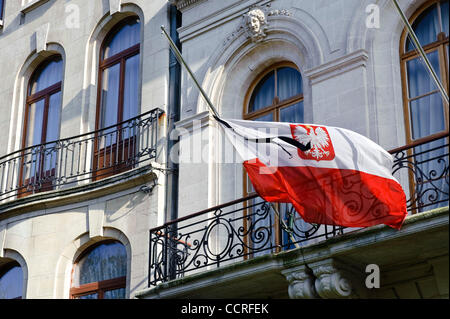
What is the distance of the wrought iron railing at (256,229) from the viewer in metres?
12.1

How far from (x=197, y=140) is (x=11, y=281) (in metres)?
5.04

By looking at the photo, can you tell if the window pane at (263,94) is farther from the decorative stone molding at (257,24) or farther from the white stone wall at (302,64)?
the decorative stone molding at (257,24)

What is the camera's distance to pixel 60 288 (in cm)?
1633

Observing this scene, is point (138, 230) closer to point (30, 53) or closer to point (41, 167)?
point (41, 167)

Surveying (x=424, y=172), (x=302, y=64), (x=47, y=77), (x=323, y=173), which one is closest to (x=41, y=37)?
(x=47, y=77)

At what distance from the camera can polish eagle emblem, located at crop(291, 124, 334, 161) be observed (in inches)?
465

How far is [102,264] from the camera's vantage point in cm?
1625

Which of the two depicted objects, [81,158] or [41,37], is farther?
[41,37]

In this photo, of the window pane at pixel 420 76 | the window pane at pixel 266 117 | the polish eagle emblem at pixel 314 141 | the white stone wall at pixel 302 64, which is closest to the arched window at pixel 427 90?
the window pane at pixel 420 76

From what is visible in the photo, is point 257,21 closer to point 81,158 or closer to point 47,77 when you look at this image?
point 81,158

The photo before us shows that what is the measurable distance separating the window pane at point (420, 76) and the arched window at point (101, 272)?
604 cm

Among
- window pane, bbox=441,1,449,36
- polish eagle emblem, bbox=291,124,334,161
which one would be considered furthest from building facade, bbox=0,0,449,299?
polish eagle emblem, bbox=291,124,334,161

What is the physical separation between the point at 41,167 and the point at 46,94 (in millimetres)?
2146

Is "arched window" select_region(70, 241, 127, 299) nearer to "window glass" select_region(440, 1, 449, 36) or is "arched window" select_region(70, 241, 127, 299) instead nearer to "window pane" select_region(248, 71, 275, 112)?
"window pane" select_region(248, 71, 275, 112)
